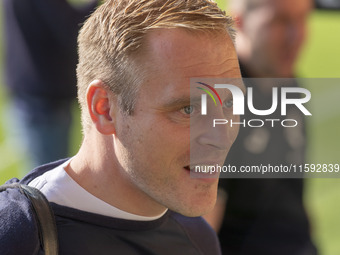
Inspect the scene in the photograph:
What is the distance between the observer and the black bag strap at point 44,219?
2666 millimetres

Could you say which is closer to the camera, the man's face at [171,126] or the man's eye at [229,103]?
the man's face at [171,126]

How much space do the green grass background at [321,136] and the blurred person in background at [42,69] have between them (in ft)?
1.94

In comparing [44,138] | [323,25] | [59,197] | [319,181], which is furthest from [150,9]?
[323,25]

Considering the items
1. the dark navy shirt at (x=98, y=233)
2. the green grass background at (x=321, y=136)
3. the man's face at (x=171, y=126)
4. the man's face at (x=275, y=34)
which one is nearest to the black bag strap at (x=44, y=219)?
the dark navy shirt at (x=98, y=233)

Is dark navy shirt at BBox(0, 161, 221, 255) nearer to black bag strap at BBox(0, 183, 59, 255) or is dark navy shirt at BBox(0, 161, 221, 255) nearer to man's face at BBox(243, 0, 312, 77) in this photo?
black bag strap at BBox(0, 183, 59, 255)

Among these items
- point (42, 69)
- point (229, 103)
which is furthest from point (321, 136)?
point (229, 103)

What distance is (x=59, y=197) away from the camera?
9.46 ft

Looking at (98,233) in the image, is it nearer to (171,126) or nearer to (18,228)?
(18,228)

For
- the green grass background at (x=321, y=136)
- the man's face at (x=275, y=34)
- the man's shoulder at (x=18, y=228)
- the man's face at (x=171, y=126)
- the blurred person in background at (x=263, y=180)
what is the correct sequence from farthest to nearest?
1. the green grass background at (x=321, y=136)
2. the man's face at (x=275, y=34)
3. the blurred person in background at (x=263, y=180)
4. the man's face at (x=171, y=126)
5. the man's shoulder at (x=18, y=228)

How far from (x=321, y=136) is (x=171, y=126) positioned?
8.27 m

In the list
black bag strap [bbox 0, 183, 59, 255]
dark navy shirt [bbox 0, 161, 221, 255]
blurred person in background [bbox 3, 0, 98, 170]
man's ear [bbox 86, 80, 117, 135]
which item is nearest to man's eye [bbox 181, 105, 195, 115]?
man's ear [bbox 86, 80, 117, 135]

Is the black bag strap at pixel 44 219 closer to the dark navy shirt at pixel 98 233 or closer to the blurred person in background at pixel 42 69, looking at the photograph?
the dark navy shirt at pixel 98 233

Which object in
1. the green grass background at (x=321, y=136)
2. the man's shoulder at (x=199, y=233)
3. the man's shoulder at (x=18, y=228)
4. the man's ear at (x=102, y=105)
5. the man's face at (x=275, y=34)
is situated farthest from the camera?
the green grass background at (x=321, y=136)

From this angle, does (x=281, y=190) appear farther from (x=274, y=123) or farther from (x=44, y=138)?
(x=44, y=138)
